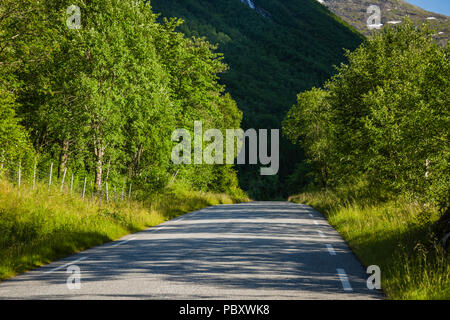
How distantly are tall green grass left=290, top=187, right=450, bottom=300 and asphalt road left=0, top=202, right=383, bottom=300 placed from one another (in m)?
0.35

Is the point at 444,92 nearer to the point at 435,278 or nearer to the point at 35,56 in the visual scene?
the point at 435,278

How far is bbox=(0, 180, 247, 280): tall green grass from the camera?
8828 mm

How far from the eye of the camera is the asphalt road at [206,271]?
20.2 ft

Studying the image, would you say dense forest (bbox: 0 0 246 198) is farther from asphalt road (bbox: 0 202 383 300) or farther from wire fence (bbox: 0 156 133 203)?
asphalt road (bbox: 0 202 383 300)

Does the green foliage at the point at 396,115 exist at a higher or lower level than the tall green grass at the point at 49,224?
higher

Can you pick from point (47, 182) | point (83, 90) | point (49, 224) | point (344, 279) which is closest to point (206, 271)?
point (344, 279)

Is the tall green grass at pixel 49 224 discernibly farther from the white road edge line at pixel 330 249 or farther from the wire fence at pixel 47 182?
the white road edge line at pixel 330 249

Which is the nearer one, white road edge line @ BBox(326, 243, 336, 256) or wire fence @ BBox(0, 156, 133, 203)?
white road edge line @ BBox(326, 243, 336, 256)

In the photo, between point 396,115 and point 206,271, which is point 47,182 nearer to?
point 206,271

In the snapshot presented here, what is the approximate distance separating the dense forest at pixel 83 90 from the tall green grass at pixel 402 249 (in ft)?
28.8

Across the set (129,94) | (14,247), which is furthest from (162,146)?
(14,247)

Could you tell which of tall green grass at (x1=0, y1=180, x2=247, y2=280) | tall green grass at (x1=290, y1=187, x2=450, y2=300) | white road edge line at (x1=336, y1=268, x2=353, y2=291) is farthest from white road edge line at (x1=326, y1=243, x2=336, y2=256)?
tall green grass at (x1=0, y1=180, x2=247, y2=280)

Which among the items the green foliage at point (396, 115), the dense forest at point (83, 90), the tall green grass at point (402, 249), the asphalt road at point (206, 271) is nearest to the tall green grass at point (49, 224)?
the asphalt road at point (206, 271)

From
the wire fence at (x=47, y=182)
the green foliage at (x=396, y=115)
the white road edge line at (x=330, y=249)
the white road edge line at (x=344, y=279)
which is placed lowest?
the white road edge line at (x=330, y=249)
